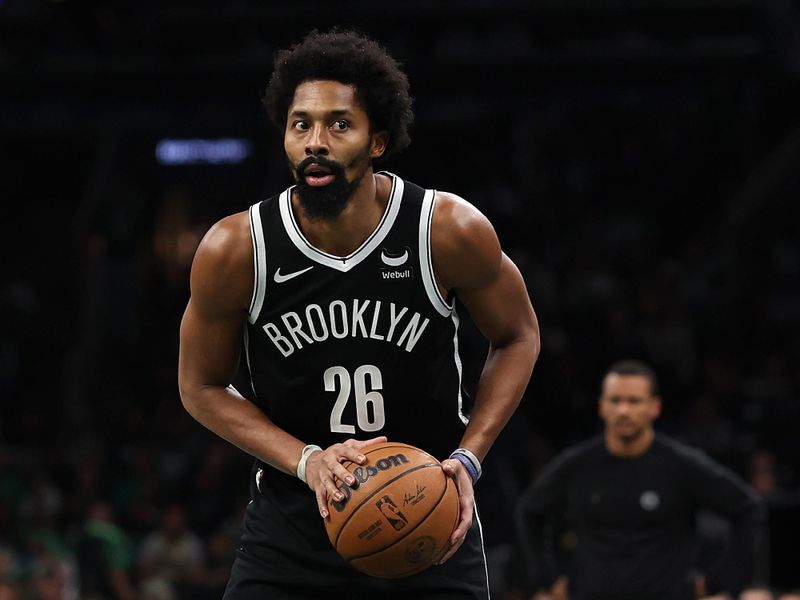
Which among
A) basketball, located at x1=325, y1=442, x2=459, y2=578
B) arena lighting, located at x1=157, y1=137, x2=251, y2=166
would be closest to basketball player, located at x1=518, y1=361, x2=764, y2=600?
basketball, located at x1=325, y1=442, x2=459, y2=578

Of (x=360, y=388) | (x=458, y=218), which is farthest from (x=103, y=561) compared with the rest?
(x=458, y=218)

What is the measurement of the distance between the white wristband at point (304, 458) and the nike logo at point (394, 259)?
52 centimetres

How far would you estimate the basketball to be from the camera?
3.37m

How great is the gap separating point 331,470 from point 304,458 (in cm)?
13

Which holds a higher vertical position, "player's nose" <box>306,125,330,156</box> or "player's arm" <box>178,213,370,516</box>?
"player's nose" <box>306,125,330,156</box>

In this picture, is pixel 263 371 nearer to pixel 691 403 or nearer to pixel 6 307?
pixel 691 403

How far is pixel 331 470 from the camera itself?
3406 mm

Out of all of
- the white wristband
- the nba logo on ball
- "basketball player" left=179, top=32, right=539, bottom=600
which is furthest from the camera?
"basketball player" left=179, top=32, right=539, bottom=600

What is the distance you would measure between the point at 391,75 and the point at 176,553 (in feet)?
25.7

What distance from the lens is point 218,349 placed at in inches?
147

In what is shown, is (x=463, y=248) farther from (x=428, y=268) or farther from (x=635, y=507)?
(x=635, y=507)

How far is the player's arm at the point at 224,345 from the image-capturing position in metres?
3.62

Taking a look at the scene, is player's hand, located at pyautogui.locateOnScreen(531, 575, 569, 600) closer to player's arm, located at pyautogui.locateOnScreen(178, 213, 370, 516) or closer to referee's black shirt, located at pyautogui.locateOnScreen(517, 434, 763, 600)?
referee's black shirt, located at pyautogui.locateOnScreen(517, 434, 763, 600)

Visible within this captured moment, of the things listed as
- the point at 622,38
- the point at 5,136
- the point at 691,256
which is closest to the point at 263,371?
the point at 622,38
